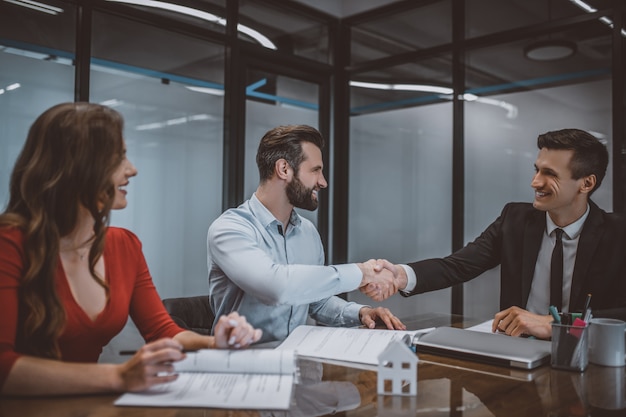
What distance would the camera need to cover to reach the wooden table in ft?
3.33

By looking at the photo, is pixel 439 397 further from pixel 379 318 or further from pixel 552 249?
pixel 552 249

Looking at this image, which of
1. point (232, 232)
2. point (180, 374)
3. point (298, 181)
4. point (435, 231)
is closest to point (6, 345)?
point (180, 374)

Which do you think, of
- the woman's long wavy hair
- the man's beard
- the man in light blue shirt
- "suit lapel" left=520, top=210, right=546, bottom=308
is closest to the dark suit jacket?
"suit lapel" left=520, top=210, right=546, bottom=308

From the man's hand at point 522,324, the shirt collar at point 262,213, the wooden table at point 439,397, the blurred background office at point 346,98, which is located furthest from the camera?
the blurred background office at point 346,98

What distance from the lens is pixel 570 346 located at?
1.35 meters

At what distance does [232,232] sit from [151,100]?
80.9 inches

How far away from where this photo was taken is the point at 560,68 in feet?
11.7

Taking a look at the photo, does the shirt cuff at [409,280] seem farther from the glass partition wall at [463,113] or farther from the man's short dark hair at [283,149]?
the glass partition wall at [463,113]

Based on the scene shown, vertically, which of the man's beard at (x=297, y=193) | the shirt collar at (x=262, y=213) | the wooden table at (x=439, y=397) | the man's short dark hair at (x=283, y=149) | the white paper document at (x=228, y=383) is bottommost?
the wooden table at (x=439, y=397)

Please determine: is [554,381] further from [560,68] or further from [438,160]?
[438,160]

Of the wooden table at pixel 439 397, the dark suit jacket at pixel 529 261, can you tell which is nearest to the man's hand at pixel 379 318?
the wooden table at pixel 439 397

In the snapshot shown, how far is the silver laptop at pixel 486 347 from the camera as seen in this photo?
1.39 m

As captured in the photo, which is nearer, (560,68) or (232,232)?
(232,232)

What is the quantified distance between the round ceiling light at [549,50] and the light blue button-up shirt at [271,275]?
2.26 metres
